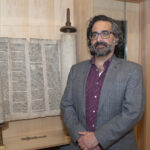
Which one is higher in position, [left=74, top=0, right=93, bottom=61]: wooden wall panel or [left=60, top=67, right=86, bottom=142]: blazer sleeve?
[left=74, top=0, right=93, bottom=61]: wooden wall panel

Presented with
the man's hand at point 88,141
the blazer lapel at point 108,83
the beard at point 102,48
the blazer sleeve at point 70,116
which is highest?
the beard at point 102,48

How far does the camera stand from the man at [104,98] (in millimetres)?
1286

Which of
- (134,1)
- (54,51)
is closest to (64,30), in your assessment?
(54,51)

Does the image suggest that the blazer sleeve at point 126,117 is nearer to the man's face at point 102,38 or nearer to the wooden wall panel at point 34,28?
the man's face at point 102,38

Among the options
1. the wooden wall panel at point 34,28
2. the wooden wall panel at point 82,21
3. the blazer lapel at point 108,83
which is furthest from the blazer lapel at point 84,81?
the wooden wall panel at point 34,28

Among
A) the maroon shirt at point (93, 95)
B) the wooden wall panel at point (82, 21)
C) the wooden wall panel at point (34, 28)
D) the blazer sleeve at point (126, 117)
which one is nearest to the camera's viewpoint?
the blazer sleeve at point (126, 117)

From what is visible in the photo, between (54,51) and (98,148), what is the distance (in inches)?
39.0

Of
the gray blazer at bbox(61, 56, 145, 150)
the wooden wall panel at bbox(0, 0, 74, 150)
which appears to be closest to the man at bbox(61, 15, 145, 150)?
the gray blazer at bbox(61, 56, 145, 150)

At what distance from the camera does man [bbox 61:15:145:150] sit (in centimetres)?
129

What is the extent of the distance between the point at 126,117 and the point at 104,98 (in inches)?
6.7

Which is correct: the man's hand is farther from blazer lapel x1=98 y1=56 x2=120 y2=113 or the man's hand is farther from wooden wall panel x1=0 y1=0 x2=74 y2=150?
wooden wall panel x1=0 y1=0 x2=74 y2=150

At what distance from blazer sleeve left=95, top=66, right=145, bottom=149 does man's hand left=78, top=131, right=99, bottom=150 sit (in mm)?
34

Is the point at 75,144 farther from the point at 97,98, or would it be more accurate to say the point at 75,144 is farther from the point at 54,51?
the point at 54,51

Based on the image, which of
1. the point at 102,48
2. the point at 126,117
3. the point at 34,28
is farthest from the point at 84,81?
the point at 34,28
